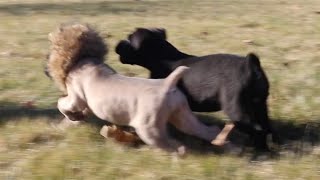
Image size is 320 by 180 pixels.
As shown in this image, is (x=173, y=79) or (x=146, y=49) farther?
(x=146, y=49)

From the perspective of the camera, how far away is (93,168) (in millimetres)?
4277

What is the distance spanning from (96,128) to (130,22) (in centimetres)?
496

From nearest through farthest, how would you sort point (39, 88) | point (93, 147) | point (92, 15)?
point (93, 147) < point (39, 88) < point (92, 15)

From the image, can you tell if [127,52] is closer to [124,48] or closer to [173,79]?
[124,48]

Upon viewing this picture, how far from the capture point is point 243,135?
4.90 meters

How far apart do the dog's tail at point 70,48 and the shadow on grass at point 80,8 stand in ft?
20.1

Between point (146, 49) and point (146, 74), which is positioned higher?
point (146, 49)

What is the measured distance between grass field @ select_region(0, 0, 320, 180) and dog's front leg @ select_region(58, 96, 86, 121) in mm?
86

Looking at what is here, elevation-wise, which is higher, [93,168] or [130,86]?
[130,86]

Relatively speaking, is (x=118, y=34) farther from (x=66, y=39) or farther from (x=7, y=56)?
(x=66, y=39)

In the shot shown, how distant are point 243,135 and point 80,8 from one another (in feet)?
24.2

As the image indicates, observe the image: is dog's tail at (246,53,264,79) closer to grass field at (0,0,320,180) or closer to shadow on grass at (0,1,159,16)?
grass field at (0,0,320,180)

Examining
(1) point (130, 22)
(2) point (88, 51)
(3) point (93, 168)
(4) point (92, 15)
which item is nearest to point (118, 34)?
(1) point (130, 22)

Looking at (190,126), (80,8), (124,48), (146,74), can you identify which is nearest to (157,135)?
(190,126)
